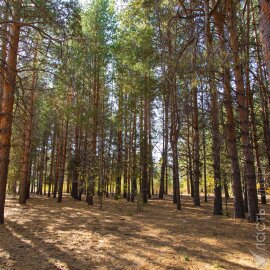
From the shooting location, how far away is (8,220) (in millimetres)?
8594

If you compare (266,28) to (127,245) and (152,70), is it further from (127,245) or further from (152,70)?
(152,70)

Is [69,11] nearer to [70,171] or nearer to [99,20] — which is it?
[99,20]

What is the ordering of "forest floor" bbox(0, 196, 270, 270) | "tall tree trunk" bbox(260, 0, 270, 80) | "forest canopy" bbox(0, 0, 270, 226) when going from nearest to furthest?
"tall tree trunk" bbox(260, 0, 270, 80) → "forest floor" bbox(0, 196, 270, 270) → "forest canopy" bbox(0, 0, 270, 226)

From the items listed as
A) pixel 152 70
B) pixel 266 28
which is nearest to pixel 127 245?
pixel 266 28

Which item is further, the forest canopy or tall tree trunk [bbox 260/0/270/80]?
the forest canopy

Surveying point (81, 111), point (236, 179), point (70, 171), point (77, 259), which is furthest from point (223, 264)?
point (70, 171)

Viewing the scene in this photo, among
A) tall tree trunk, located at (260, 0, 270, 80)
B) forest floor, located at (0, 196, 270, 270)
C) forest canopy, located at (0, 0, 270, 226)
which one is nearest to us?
tall tree trunk, located at (260, 0, 270, 80)

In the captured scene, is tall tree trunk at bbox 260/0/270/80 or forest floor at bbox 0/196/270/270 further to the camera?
forest floor at bbox 0/196/270/270

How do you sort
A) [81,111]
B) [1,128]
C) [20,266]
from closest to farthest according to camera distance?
[20,266] < [1,128] < [81,111]

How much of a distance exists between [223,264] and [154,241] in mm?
1906

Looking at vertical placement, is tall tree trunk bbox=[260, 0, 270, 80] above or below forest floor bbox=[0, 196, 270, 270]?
Answer: above

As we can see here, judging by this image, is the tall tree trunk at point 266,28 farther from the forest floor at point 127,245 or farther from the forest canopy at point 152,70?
the forest floor at point 127,245

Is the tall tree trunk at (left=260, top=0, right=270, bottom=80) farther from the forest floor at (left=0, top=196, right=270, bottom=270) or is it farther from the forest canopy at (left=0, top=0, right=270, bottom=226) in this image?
the forest floor at (left=0, top=196, right=270, bottom=270)

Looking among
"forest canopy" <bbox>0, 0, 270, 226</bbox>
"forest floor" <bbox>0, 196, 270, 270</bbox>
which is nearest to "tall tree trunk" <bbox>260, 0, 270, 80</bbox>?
"forest canopy" <bbox>0, 0, 270, 226</bbox>
